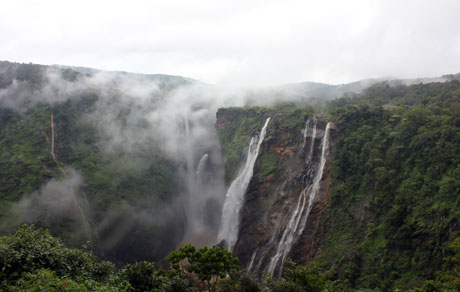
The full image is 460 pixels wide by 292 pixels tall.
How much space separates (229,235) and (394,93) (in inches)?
1421

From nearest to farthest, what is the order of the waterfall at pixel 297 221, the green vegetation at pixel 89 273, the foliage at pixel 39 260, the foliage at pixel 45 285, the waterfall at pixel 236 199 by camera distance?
the foliage at pixel 45 285 → the green vegetation at pixel 89 273 → the foliage at pixel 39 260 → the waterfall at pixel 297 221 → the waterfall at pixel 236 199

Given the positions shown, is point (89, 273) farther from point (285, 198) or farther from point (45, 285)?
point (285, 198)

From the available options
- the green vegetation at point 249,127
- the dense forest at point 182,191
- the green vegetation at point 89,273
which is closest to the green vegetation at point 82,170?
the dense forest at point 182,191

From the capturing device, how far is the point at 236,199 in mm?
34812

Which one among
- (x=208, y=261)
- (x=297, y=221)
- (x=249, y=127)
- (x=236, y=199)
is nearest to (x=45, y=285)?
(x=208, y=261)

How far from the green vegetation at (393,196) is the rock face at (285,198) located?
57.0 inches

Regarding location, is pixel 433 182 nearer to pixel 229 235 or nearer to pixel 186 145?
pixel 229 235

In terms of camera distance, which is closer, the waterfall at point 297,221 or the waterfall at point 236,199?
the waterfall at point 297,221

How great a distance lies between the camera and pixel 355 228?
24594mm

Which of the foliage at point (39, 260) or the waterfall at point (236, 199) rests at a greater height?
the foliage at point (39, 260)

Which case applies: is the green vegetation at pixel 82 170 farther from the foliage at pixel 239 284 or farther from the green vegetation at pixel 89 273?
the foliage at pixel 239 284

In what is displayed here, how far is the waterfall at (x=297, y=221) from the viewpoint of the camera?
26.8 meters

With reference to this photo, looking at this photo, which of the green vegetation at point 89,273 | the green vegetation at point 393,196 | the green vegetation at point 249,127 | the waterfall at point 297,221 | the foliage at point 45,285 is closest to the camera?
the foliage at point 45,285

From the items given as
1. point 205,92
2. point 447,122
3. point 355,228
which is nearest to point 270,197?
point 355,228
